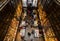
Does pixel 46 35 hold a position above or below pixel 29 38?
above

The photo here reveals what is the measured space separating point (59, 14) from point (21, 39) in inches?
121

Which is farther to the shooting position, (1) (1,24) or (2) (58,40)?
(1) (1,24)

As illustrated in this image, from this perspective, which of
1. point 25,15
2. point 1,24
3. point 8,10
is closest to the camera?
point 1,24

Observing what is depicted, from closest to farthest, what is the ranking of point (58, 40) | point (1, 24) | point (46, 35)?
1. point (58, 40)
2. point (1, 24)
3. point (46, 35)

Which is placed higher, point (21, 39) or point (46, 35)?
point (46, 35)

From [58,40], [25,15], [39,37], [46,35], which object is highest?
[58,40]

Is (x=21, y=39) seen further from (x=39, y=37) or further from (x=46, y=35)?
(x=46, y=35)

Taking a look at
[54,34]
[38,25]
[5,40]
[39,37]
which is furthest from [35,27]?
[5,40]

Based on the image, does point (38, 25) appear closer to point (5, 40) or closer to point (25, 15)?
point (25, 15)

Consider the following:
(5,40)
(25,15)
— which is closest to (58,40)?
(5,40)

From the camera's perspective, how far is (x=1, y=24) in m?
6.29

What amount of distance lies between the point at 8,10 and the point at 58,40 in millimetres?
3926

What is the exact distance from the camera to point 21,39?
8039 millimetres

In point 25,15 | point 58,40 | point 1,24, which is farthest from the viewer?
point 25,15
